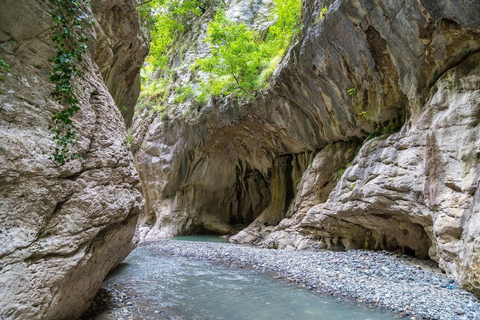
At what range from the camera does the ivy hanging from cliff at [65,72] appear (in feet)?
12.4

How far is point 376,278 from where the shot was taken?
6992 mm

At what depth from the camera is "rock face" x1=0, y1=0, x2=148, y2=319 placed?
319 cm

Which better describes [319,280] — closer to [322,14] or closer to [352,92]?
[352,92]

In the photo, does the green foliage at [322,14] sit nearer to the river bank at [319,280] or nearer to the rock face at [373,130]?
the rock face at [373,130]

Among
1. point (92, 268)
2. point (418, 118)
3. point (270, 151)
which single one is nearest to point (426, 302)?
point (418, 118)

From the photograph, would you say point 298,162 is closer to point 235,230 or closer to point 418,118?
point 235,230

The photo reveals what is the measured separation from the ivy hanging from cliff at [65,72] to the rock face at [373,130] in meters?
6.86

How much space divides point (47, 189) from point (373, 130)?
1071 centimetres

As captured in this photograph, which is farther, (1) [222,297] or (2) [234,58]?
(2) [234,58]

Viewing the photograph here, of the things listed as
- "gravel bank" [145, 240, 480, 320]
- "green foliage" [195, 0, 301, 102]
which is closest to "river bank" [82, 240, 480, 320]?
"gravel bank" [145, 240, 480, 320]

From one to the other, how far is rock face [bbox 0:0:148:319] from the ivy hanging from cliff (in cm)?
11

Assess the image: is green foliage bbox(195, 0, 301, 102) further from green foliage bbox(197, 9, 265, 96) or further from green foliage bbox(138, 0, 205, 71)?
green foliage bbox(138, 0, 205, 71)

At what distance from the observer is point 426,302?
533cm

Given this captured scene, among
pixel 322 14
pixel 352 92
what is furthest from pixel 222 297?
pixel 322 14
